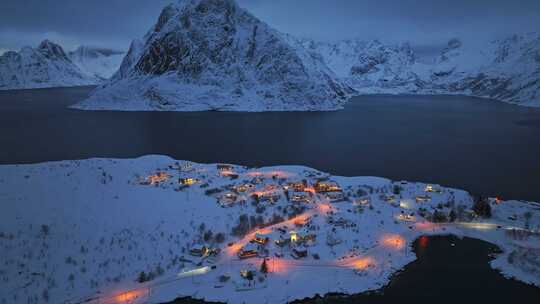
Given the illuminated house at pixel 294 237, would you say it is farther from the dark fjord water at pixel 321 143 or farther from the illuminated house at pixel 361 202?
the dark fjord water at pixel 321 143

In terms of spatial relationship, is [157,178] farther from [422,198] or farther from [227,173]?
[422,198]

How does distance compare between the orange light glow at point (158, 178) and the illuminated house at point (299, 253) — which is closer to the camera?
the illuminated house at point (299, 253)

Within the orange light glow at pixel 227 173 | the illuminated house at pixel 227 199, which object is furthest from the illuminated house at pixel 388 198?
the orange light glow at pixel 227 173

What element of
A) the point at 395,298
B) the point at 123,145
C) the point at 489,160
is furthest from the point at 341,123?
the point at 395,298

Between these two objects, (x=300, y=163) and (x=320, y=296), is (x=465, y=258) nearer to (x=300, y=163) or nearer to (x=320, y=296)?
(x=320, y=296)

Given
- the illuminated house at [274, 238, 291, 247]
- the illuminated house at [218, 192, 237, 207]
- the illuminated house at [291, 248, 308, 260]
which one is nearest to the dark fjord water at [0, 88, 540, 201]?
the illuminated house at [218, 192, 237, 207]

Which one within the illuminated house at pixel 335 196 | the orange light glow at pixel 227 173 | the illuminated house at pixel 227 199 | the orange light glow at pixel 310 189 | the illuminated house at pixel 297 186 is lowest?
the illuminated house at pixel 227 199
